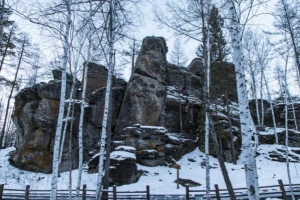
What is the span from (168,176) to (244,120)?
12.5 meters

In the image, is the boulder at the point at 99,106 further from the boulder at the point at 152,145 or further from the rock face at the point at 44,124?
the boulder at the point at 152,145

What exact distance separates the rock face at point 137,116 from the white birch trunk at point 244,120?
13.6 meters

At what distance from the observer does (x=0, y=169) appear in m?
17.9

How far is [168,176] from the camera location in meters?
16.1

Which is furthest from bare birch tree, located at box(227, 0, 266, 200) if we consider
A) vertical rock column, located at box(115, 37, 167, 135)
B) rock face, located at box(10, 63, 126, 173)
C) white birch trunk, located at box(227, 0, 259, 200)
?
vertical rock column, located at box(115, 37, 167, 135)

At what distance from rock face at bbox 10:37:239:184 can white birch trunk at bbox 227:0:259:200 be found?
44.5ft

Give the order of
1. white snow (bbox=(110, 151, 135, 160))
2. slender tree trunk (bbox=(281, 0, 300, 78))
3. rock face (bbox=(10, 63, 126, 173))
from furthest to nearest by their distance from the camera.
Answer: rock face (bbox=(10, 63, 126, 173)) → white snow (bbox=(110, 151, 135, 160)) → slender tree trunk (bbox=(281, 0, 300, 78))

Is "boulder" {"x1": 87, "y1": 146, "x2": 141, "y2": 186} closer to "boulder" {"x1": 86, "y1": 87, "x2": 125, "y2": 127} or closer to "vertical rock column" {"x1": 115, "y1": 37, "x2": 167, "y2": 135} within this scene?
"vertical rock column" {"x1": 115, "y1": 37, "x2": 167, "y2": 135}

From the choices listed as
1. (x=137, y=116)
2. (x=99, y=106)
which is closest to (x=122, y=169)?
(x=137, y=116)

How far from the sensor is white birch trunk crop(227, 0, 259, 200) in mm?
4430

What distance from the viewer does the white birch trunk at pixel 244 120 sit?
4.43 m

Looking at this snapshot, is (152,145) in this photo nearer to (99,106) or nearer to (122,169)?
(122,169)

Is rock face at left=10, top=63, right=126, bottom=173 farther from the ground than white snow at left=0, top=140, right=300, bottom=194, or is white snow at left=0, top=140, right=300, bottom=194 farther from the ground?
rock face at left=10, top=63, right=126, bottom=173

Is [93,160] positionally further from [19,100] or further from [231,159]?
[231,159]
